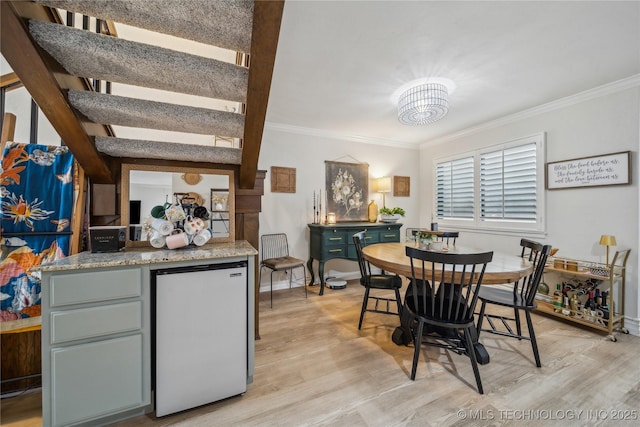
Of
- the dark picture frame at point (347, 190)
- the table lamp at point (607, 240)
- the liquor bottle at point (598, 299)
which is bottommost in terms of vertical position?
the liquor bottle at point (598, 299)

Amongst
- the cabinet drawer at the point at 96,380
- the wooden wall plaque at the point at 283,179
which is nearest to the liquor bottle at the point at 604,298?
the wooden wall plaque at the point at 283,179

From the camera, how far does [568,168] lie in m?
2.84

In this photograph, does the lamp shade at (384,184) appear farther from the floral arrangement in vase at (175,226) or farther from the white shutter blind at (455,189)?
the floral arrangement in vase at (175,226)

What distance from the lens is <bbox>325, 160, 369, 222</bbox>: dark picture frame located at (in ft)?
13.4

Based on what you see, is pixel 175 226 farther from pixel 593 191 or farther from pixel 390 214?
pixel 593 191


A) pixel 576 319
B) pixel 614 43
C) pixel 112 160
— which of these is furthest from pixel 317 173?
pixel 576 319

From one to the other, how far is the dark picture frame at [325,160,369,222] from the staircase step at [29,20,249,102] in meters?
2.71

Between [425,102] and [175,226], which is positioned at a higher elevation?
[425,102]

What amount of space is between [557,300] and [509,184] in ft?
5.08

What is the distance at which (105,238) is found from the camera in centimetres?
153

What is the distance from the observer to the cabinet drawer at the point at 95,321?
1199 mm

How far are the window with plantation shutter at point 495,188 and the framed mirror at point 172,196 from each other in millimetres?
3656

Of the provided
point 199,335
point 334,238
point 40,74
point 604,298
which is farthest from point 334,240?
point 40,74

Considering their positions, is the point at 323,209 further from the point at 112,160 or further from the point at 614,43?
the point at 614,43
